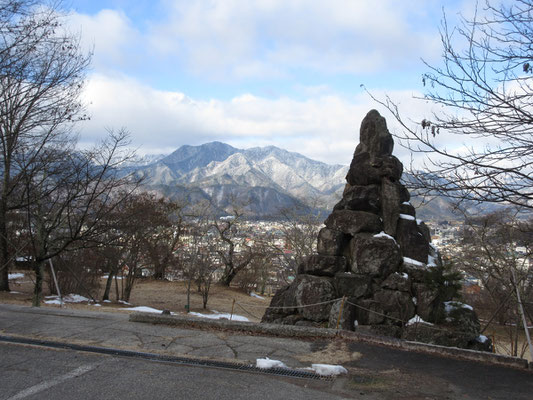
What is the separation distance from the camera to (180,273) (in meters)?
32.2

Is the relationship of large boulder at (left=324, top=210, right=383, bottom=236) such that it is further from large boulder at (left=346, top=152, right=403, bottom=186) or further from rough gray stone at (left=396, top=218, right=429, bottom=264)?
large boulder at (left=346, top=152, right=403, bottom=186)

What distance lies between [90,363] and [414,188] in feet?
15.8

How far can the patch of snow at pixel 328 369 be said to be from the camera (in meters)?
5.34

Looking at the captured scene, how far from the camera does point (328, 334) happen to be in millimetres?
7156

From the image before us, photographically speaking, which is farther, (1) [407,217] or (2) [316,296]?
(1) [407,217]

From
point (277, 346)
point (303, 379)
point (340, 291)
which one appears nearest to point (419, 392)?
point (303, 379)

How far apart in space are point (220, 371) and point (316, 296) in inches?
254

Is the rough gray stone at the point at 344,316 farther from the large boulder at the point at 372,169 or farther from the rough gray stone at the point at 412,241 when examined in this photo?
the large boulder at the point at 372,169

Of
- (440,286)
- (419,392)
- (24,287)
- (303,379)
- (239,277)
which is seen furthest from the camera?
(239,277)

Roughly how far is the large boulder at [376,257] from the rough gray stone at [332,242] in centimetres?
67

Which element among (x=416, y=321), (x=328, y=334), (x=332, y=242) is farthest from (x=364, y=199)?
(x=328, y=334)

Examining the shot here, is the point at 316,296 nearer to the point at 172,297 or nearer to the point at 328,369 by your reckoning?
the point at 328,369

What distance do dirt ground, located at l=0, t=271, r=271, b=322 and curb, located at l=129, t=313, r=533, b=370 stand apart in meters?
12.0

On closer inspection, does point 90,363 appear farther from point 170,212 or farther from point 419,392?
point 170,212
